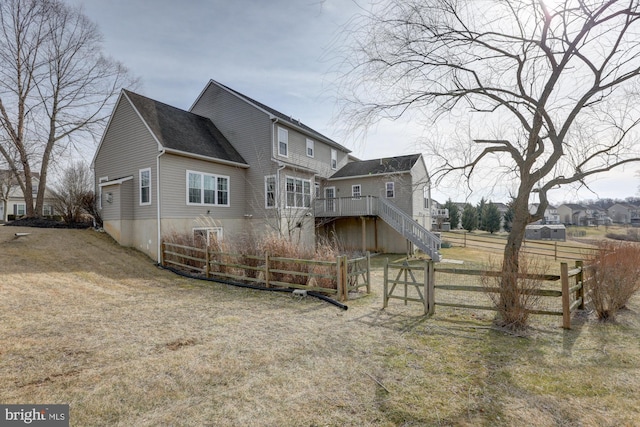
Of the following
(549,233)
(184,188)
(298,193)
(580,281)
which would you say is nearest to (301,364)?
(580,281)

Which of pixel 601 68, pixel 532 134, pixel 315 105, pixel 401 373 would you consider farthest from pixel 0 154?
pixel 601 68

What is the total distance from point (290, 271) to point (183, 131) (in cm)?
1047

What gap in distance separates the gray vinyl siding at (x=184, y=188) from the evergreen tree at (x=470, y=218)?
42.7m

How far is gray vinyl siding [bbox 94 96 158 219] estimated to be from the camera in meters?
13.2

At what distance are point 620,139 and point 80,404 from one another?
36.5ft

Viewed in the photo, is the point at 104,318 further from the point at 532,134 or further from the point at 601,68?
the point at 601,68

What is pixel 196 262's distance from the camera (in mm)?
11445

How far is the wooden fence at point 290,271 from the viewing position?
8055 mm

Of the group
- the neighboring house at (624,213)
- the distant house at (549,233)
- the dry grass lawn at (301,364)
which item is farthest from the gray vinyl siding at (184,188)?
the neighboring house at (624,213)

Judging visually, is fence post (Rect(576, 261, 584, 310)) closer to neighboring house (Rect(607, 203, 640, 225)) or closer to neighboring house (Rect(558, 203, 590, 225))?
neighboring house (Rect(558, 203, 590, 225))

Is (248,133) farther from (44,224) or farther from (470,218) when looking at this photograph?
(470,218)

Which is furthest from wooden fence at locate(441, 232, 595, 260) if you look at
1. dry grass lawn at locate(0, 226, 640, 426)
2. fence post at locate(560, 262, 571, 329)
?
dry grass lawn at locate(0, 226, 640, 426)

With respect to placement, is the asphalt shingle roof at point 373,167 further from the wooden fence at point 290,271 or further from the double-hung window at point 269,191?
the wooden fence at point 290,271

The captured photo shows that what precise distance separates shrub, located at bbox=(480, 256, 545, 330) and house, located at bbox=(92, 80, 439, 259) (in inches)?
226
